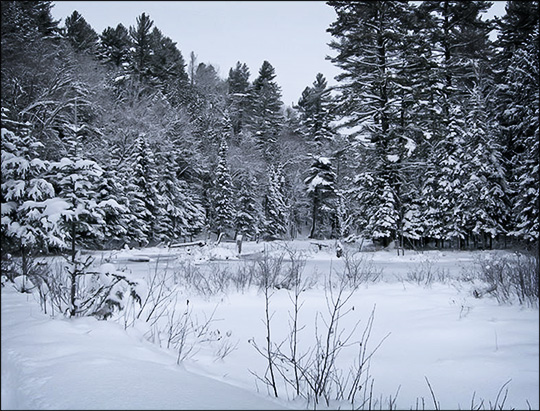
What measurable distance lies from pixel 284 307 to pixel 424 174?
1935 cm

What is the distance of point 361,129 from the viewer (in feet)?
57.1

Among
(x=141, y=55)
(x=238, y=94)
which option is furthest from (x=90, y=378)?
(x=238, y=94)

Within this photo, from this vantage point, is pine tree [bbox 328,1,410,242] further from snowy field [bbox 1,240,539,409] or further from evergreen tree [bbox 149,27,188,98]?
evergreen tree [bbox 149,27,188,98]

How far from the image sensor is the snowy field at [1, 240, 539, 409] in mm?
1857

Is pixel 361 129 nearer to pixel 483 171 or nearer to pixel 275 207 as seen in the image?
pixel 483 171

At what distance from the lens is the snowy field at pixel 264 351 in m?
1.86

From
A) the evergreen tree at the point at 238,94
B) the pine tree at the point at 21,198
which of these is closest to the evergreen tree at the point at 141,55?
the evergreen tree at the point at 238,94

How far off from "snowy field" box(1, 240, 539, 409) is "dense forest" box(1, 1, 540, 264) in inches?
82.6

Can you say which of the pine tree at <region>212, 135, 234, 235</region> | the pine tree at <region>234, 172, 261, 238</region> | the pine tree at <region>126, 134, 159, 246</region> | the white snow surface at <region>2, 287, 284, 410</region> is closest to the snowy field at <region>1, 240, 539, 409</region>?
the white snow surface at <region>2, 287, 284, 410</region>

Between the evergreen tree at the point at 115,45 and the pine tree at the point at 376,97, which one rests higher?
the evergreen tree at the point at 115,45

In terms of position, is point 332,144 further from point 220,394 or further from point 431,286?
point 220,394

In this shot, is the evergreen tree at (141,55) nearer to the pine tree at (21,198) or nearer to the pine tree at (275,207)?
the pine tree at (275,207)

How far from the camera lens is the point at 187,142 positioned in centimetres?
3125

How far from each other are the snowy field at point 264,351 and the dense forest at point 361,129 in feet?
6.89
